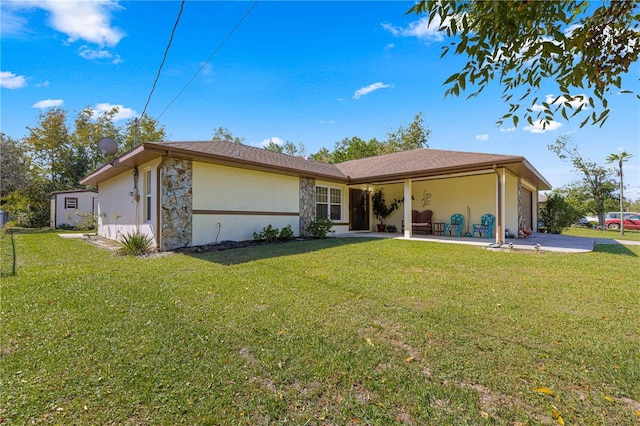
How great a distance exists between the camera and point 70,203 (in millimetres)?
18625

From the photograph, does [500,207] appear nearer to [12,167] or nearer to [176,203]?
[176,203]

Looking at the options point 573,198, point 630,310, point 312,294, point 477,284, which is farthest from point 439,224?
point 573,198

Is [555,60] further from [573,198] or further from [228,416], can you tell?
[573,198]

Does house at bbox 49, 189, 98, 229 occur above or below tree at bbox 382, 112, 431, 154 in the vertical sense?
below

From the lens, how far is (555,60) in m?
1.83

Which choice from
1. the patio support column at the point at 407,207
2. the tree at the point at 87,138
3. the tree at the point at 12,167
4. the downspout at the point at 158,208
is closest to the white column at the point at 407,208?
the patio support column at the point at 407,207

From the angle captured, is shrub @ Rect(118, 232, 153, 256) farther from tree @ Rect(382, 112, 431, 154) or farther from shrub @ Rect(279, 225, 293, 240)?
tree @ Rect(382, 112, 431, 154)

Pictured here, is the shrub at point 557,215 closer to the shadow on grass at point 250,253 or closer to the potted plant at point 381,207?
the potted plant at point 381,207

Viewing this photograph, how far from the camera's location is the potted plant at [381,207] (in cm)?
1441

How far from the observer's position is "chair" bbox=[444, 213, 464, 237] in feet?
39.6

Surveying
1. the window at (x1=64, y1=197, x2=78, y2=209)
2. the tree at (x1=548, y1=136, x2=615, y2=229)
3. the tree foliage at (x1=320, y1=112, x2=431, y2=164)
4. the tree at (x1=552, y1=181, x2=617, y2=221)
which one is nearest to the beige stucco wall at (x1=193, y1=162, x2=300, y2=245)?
the window at (x1=64, y1=197, x2=78, y2=209)

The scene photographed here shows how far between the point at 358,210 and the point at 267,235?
224 inches

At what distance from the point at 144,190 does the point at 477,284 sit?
9.18 m

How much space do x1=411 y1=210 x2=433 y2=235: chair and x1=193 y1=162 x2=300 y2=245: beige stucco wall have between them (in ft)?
17.0
